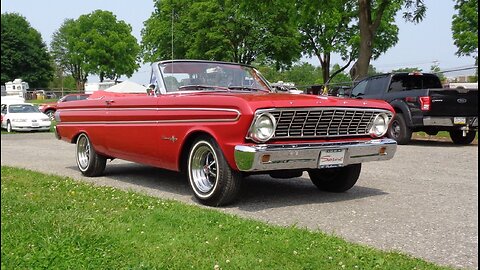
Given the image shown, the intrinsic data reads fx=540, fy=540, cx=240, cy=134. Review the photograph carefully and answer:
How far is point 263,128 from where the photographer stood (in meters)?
5.05

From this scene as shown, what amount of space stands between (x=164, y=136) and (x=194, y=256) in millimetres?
2689

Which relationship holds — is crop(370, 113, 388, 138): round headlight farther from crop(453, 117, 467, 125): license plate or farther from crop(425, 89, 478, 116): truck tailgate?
crop(453, 117, 467, 125): license plate

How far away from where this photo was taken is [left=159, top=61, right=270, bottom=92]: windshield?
255 inches

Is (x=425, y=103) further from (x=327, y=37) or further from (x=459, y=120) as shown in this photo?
(x=327, y=37)

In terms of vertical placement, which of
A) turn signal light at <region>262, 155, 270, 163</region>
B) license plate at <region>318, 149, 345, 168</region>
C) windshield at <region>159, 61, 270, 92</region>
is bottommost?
license plate at <region>318, 149, 345, 168</region>

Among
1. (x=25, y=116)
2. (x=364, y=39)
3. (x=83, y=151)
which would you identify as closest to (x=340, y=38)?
(x=364, y=39)

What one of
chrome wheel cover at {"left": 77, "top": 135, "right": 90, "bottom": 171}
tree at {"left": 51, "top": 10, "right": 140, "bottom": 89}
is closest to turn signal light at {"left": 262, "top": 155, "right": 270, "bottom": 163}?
chrome wheel cover at {"left": 77, "top": 135, "right": 90, "bottom": 171}

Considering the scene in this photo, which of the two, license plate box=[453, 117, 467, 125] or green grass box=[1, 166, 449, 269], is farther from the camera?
license plate box=[453, 117, 467, 125]

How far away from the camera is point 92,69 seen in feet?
201

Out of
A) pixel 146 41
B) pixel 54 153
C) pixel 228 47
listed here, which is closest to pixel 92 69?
pixel 146 41

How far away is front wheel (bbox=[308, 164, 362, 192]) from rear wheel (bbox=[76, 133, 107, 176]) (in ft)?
10.2

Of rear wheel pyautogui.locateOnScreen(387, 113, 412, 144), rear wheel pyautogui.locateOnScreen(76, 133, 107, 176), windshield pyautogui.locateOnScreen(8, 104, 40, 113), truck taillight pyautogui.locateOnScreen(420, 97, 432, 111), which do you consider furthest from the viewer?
windshield pyautogui.locateOnScreen(8, 104, 40, 113)

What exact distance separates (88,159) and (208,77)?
2.48 metres

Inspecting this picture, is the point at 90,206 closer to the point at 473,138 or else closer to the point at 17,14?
the point at 17,14
